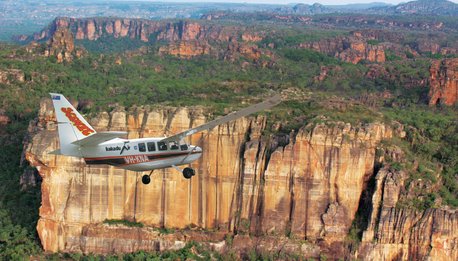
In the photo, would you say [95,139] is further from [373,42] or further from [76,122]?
[373,42]

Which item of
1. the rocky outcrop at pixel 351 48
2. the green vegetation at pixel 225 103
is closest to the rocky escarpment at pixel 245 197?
the green vegetation at pixel 225 103

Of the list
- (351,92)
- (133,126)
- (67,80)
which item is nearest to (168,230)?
(133,126)

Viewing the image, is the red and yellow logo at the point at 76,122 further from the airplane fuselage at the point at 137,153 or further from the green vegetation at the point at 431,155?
the green vegetation at the point at 431,155

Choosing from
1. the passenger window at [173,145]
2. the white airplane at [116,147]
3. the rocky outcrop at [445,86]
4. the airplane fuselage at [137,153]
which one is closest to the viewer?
the white airplane at [116,147]

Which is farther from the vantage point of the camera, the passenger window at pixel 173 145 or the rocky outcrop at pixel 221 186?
the rocky outcrop at pixel 221 186

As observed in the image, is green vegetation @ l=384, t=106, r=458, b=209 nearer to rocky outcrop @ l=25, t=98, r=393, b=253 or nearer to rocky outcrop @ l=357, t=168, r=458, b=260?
rocky outcrop @ l=357, t=168, r=458, b=260

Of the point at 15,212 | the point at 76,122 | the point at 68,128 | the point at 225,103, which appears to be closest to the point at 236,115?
the point at 76,122
